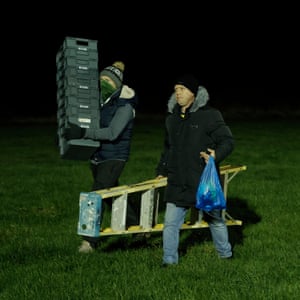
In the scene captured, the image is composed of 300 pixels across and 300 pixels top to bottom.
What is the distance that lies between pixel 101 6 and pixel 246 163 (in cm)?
3955

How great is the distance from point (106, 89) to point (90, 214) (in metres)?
1.32

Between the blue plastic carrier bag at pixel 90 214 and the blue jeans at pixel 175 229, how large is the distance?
61 centimetres

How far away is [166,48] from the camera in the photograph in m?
50.0

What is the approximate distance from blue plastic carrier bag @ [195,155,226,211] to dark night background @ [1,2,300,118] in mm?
29449

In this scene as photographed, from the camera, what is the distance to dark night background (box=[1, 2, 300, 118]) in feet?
132

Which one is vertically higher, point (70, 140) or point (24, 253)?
point (70, 140)

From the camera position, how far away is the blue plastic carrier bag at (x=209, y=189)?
20.8ft

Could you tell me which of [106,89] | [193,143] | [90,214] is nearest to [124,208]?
[90,214]

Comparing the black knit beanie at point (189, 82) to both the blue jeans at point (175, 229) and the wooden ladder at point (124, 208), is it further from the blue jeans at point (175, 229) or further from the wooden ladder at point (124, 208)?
the wooden ladder at point (124, 208)

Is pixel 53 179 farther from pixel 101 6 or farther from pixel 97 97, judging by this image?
pixel 101 6

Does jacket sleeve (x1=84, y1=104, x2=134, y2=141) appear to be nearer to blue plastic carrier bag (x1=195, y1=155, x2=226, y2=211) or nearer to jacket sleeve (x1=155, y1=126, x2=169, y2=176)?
jacket sleeve (x1=155, y1=126, x2=169, y2=176)

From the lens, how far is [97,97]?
7020mm

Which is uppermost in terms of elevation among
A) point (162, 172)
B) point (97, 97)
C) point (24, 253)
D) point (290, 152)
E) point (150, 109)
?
point (97, 97)

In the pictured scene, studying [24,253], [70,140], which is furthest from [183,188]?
[24,253]
